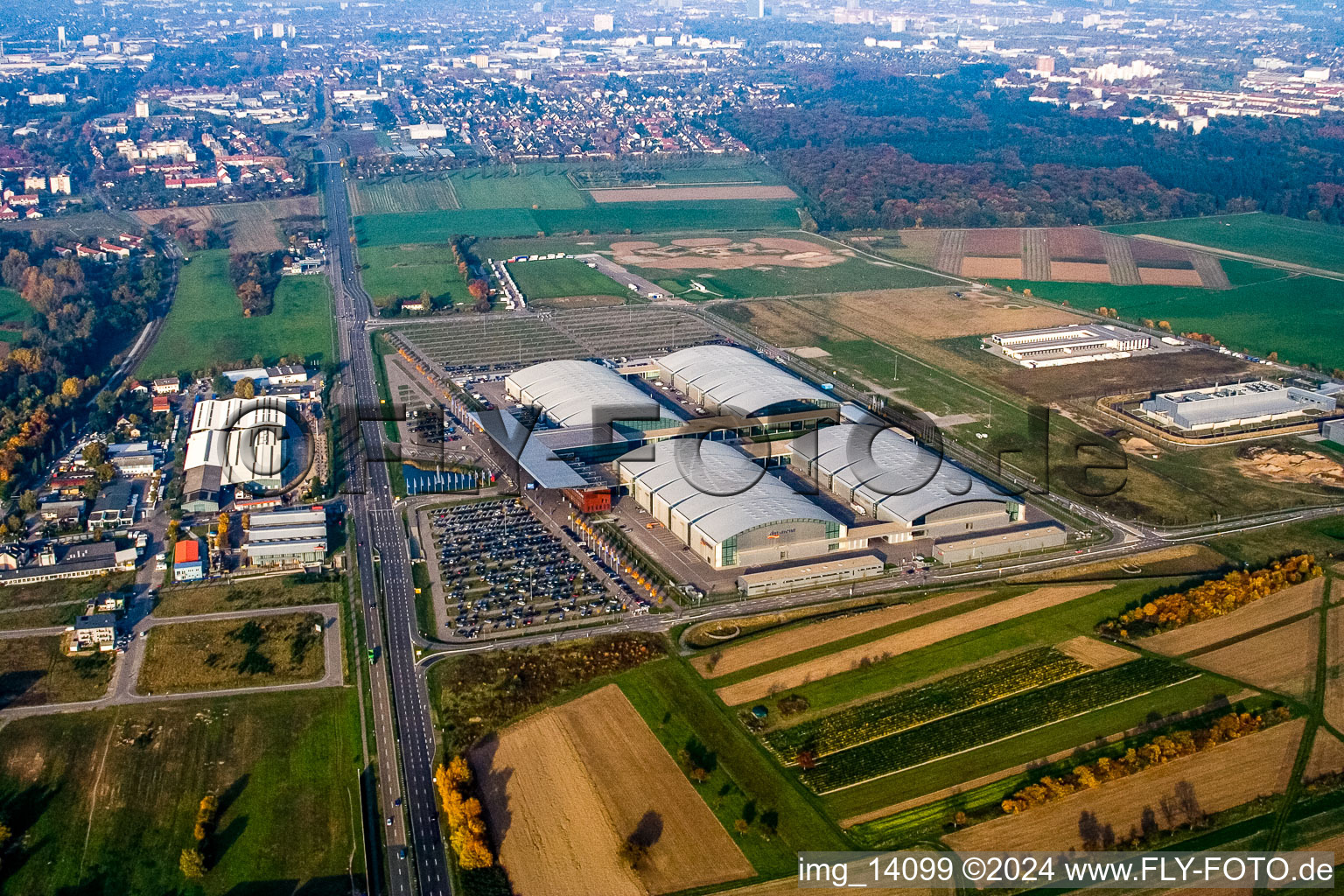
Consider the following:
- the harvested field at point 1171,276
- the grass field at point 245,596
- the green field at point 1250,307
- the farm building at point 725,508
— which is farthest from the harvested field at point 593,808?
the harvested field at point 1171,276

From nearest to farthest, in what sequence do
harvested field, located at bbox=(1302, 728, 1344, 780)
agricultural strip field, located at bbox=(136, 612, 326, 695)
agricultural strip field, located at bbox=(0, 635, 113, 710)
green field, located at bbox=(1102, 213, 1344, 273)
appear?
harvested field, located at bbox=(1302, 728, 1344, 780)
agricultural strip field, located at bbox=(0, 635, 113, 710)
agricultural strip field, located at bbox=(136, 612, 326, 695)
green field, located at bbox=(1102, 213, 1344, 273)

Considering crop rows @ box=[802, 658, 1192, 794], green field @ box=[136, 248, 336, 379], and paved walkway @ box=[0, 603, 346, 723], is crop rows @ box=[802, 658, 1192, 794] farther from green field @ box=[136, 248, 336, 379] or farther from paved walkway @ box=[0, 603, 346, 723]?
green field @ box=[136, 248, 336, 379]

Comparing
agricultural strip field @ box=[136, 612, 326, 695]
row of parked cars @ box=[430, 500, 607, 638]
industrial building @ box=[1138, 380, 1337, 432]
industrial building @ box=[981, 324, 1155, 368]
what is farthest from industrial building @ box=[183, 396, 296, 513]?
industrial building @ box=[1138, 380, 1337, 432]

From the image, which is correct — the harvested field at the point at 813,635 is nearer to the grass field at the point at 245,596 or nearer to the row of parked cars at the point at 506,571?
the row of parked cars at the point at 506,571

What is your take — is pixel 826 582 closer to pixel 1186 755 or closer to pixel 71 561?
pixel 1186 755

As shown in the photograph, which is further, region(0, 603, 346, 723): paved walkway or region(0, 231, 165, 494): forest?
region(0, 231, 165, 494): forest

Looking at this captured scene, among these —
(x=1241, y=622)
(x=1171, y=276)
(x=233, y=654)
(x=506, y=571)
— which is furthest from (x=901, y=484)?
(x=1171, y=276)
